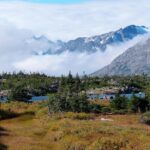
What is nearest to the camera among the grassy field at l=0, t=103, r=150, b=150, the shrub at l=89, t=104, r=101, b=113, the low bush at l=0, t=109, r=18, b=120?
the grassy field at l=0, t=103, r=150, b=150

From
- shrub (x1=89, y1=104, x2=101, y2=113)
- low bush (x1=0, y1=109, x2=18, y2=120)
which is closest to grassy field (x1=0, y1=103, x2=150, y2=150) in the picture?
low bush (x1=0, y1=109, x2=18, y2=120)

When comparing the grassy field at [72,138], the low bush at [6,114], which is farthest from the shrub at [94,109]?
the grassy field at [72,138]

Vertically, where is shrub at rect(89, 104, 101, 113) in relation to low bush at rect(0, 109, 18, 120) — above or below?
below

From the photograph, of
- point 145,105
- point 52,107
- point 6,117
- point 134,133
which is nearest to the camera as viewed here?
point 134,133

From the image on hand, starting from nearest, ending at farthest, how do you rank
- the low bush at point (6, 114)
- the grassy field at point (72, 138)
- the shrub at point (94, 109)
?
the grassy field at point (72, 138) → the low bush at point (6, 114) → the shrub at point (94, 109)

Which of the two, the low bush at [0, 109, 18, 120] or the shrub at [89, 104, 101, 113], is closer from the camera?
the low bush at [0, 109, 18, 120]

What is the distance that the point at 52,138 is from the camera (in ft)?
221

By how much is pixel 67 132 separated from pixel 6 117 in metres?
41.2

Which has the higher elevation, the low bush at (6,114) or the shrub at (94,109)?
the low bush at (6,114)

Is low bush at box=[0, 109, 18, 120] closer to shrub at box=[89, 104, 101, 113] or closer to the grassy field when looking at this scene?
shrub at box=[89, 104, 101, 113]

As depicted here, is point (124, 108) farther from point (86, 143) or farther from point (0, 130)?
point (86, 143)

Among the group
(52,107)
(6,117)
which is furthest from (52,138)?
(52,107)

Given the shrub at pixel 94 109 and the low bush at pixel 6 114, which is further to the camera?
the shrub at pixel 94 109

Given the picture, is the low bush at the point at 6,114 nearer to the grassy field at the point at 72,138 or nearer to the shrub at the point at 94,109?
the shrub at the point at 94,109
